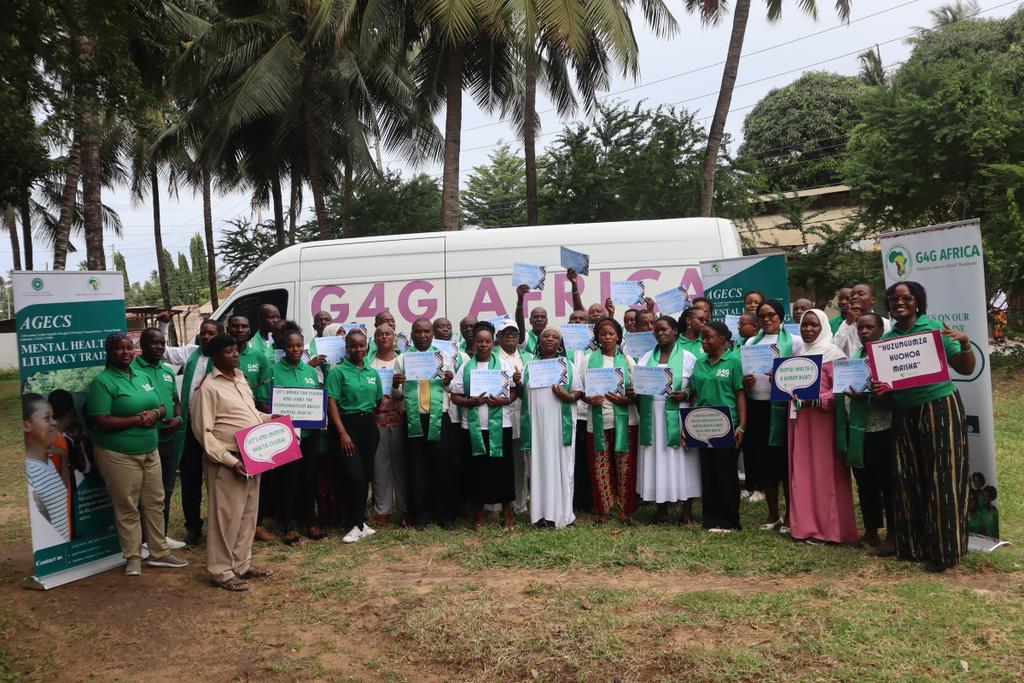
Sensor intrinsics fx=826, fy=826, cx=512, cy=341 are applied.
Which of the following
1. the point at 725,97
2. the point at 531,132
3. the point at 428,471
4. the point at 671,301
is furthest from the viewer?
the point at 531,132

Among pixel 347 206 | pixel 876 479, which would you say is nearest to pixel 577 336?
pixel 876 479

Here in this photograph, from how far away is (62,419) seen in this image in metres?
5.69

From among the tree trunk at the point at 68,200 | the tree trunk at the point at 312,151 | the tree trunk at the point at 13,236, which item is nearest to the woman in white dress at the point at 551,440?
the tree trunk at the point at 68,200

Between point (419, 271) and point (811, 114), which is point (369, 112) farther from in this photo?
point (811, 114)

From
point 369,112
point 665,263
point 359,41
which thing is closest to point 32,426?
point 665,263

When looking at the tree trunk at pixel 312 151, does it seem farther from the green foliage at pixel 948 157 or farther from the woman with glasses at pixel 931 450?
the woman with glasses at pixel 931 450

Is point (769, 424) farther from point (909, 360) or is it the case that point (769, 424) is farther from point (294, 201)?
point (294, 201)

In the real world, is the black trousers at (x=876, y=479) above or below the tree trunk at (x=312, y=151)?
below

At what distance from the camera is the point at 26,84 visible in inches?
241

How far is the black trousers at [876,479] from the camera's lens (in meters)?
5.58

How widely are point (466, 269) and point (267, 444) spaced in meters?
4.18

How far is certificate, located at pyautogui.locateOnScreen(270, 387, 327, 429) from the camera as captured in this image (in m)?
6.27

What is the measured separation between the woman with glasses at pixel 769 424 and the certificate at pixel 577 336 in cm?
136

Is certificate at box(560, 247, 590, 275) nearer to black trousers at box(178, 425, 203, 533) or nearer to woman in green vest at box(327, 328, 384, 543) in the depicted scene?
woman in green vest at box(327, 328, 384, 543)
